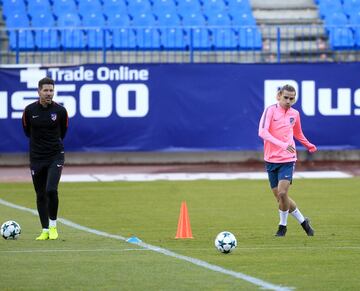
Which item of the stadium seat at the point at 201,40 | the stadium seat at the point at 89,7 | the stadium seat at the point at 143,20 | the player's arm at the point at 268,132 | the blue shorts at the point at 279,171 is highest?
the stadium seat at the point at 89,7

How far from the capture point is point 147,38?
2827 cm

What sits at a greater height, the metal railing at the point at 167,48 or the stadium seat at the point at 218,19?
the stadium seat at the point at 218,19

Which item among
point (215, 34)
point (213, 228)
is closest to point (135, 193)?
point (213, 228)

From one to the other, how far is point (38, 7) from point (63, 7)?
2.33 feet

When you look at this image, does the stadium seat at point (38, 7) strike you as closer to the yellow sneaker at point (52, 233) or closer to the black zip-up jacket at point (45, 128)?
the black zip-up jacket at point (45, 128)

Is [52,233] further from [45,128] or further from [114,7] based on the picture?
[114,7]

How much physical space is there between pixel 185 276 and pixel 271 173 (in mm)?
4364

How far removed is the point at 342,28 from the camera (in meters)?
29.4

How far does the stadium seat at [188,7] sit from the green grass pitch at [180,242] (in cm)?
913

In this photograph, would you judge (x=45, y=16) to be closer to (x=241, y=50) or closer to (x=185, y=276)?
(x=241, y=50)

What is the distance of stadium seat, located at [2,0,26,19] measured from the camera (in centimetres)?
2977

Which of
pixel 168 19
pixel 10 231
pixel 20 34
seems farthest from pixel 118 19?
pixel 10 231

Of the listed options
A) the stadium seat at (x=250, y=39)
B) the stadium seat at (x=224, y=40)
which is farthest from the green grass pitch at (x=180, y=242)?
the stadium seat at (x=250, y=39)

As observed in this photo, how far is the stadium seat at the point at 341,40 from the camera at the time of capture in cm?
2889
